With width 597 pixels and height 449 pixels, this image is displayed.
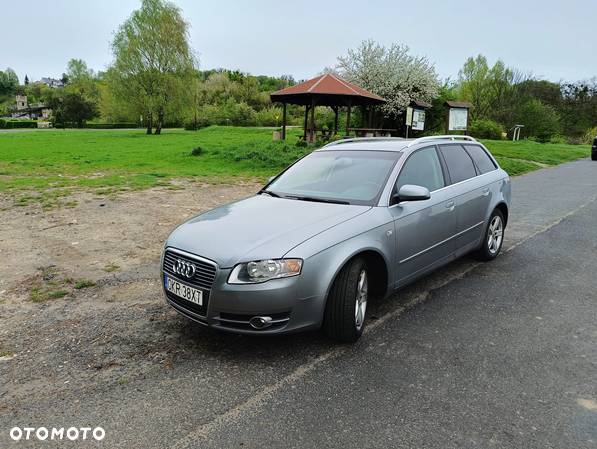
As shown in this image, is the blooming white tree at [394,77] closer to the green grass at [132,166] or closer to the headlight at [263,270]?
the green grass at [132,166]

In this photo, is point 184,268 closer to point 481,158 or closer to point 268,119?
point 481,158

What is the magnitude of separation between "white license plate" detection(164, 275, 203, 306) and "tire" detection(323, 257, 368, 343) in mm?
953

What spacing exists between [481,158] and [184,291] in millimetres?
4260

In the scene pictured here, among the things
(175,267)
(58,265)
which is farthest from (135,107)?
(175,267)

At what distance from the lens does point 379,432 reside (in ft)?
8.07

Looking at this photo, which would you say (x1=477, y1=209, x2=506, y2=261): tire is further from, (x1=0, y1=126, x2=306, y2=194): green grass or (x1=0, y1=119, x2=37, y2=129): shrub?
(x1=0, y1=119, x2=37, y2=129): shrub

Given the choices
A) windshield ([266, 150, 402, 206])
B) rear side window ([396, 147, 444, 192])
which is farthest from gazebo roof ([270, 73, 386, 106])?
rear side window ([396, 147, 444, 192])

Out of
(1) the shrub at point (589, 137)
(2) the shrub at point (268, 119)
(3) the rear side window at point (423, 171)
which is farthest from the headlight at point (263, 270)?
(2) the shrub at point (268, 119)

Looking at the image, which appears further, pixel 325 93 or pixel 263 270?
pixel 325 93

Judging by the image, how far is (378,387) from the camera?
2.90 m

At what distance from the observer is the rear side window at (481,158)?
558cm

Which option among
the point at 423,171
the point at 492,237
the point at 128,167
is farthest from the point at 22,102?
the point at 423,171

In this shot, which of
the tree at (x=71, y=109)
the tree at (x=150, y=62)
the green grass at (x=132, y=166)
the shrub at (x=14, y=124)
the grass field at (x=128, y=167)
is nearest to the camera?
the grass field at (x=128, y=167)

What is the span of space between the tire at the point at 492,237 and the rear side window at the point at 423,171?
127 cm
